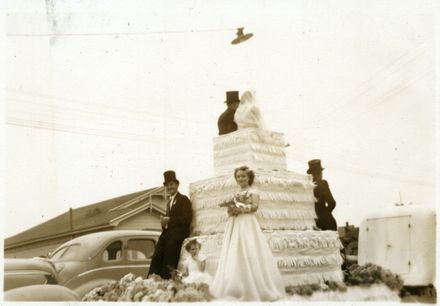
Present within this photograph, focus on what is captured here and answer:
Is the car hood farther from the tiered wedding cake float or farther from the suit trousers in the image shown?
the tiered wedding cake float

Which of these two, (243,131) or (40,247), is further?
(40,247)

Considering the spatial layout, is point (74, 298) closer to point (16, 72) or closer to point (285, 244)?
point (285, 244)

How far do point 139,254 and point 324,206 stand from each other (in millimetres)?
3275

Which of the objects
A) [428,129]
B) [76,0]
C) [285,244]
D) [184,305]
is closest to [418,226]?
[428,129]

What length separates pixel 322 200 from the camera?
26.2 ft

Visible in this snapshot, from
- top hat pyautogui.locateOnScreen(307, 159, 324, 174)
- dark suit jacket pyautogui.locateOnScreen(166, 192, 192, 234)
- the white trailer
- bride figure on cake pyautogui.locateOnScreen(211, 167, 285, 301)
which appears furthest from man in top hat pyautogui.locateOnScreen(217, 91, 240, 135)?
the white trailer

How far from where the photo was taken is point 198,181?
Answer: 7.54 meters

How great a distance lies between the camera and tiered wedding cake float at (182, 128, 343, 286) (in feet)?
22.0

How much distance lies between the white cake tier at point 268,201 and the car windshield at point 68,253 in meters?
2.21

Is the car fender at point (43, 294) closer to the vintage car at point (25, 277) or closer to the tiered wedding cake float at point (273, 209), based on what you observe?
the vintage car at point (25, 277)

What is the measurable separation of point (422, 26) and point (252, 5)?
2313mm

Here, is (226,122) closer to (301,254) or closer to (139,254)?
(301,254)

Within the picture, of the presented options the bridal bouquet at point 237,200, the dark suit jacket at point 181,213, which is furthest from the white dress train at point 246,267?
the dark suit jacket at point 181,213

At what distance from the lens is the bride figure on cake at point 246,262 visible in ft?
19.4
